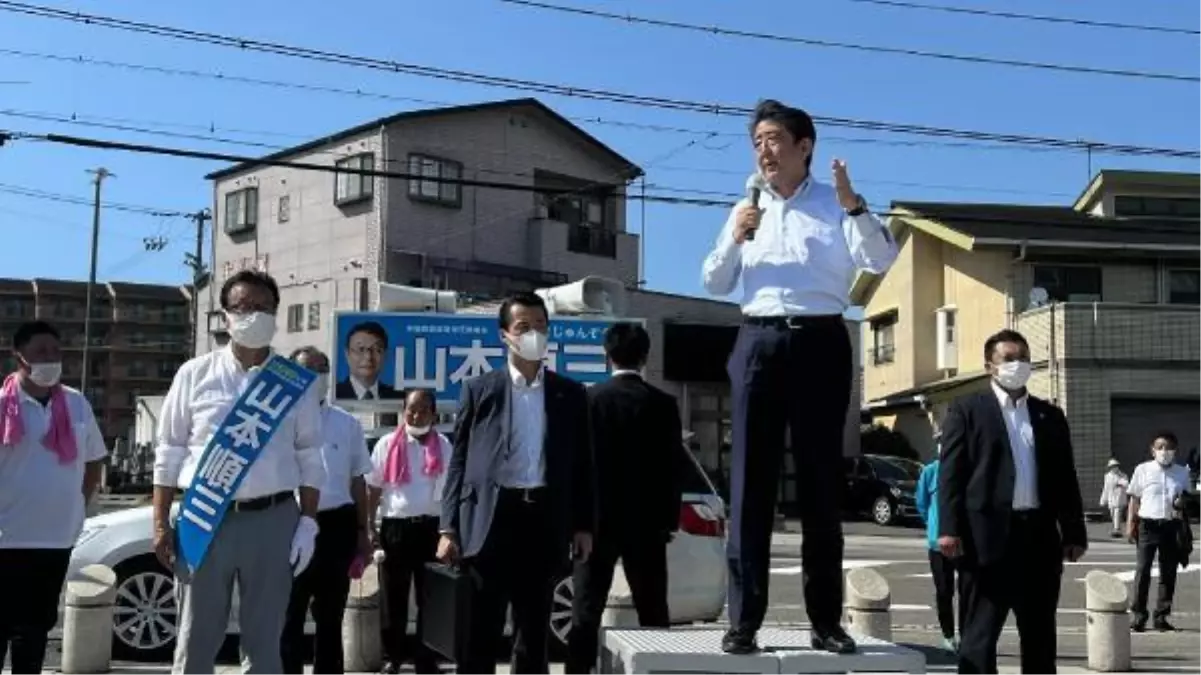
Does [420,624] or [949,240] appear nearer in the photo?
[420,624]

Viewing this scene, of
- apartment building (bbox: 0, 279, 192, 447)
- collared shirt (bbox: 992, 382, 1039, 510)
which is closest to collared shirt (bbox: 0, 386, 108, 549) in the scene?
collared shirt (bbox: 992, 382, 1039, 510)

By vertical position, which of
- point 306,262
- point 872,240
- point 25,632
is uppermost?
point 306,262

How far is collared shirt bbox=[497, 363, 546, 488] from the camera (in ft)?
20.1

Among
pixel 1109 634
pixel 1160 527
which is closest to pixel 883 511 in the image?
pixel 1160 527

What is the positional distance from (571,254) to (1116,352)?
50.1ft

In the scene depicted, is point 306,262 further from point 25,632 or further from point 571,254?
point 25,632

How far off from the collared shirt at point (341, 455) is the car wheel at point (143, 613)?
9.58ft

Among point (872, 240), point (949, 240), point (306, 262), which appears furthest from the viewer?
point (306, 262)

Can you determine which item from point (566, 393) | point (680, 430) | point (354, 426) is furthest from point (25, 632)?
point (680, 430)

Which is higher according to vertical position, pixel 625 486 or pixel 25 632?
pixel 625 486

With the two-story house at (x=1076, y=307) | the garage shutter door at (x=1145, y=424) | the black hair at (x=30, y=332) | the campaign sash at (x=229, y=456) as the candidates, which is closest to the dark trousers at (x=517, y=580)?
the campaign sash at (x=229, y=456)

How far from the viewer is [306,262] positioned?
125 ft

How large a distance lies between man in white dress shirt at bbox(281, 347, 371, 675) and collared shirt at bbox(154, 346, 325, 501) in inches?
53.8

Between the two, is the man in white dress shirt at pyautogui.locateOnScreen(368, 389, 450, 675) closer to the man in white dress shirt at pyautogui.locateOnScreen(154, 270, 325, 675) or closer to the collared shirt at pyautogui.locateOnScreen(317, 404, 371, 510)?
the collared shirt at pyautogui.locateOnScreen(317, 404, 371, 510)
